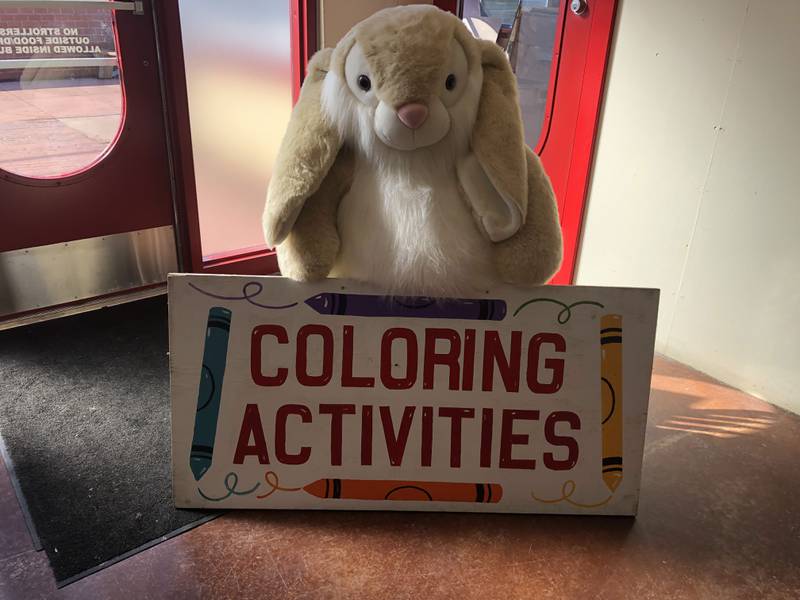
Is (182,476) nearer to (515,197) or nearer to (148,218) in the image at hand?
(515,197)

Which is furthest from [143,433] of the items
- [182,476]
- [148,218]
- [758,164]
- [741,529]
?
[758,164]

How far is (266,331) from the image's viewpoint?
1255 millimetres

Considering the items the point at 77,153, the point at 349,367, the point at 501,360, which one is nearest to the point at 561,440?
the point at 501,360

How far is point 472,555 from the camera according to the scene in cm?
126

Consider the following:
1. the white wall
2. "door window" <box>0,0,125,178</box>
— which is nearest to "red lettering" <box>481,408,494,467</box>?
the white wall

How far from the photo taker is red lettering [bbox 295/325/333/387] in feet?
4.13

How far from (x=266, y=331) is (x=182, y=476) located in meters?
0.35

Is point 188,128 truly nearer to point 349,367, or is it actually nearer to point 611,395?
point 349,367

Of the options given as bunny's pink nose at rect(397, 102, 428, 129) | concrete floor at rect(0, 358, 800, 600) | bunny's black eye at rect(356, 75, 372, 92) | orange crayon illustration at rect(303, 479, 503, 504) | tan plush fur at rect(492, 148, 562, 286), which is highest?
bunny's black eye at rect(356, 75, 372, 92)

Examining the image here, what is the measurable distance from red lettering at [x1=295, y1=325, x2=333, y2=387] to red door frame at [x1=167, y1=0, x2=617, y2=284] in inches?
49.2

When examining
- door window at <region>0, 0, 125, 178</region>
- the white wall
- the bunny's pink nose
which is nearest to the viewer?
the bunny's pink nose

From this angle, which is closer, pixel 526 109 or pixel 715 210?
pixel 715 210

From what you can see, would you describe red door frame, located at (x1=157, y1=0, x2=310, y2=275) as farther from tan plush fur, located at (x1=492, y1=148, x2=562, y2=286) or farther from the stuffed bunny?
tan plush fur, located at (x1=492, y1=148, x2=562, y2=286)

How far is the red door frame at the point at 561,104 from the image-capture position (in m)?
2.04
